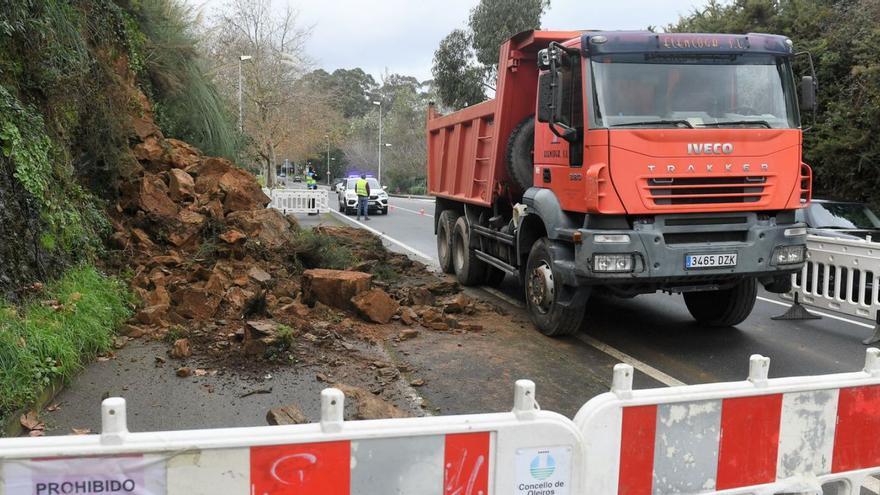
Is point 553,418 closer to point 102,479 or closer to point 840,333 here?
point 102,479

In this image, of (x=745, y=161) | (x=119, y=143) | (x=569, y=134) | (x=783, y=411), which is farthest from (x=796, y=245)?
(x=119, y=143)

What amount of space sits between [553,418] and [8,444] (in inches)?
69.6

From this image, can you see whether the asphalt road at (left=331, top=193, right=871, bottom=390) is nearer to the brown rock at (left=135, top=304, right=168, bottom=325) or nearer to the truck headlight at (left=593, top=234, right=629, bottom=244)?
the truck headlight at (left=593, top=234, right=629, bottom=244)

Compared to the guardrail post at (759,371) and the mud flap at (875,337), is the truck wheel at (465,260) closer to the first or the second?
the mud flap at (875,337)

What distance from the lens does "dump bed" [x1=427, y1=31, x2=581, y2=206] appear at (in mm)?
8172

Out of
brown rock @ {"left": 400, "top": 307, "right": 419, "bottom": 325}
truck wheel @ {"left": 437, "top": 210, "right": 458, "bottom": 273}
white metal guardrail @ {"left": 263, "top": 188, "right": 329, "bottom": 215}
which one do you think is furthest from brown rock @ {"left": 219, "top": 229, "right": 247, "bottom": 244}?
white metal guardrail @ {"left": 263, "top": 188, "right": 329, "bottom": 215}

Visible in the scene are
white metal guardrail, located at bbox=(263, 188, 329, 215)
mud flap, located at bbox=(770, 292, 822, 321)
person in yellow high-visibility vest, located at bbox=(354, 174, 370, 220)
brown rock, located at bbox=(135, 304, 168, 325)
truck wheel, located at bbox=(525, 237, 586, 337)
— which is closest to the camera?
brown rock, located at bbox=(135, 304, 168, 325)

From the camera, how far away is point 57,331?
208 inches

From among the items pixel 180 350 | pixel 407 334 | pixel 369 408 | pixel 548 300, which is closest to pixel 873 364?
pixel 369 408

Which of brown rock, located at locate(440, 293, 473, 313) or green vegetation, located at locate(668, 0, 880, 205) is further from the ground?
green vegetation, located at locate(668, 0, 880, 205)

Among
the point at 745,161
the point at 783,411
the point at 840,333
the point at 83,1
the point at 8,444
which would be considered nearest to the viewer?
the point at 8,444

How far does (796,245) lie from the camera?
634cm

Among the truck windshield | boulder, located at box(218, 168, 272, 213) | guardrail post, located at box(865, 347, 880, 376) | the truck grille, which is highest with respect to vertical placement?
the truck windshield

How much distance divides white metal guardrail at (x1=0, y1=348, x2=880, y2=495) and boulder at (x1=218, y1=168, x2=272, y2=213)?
25.8ft
